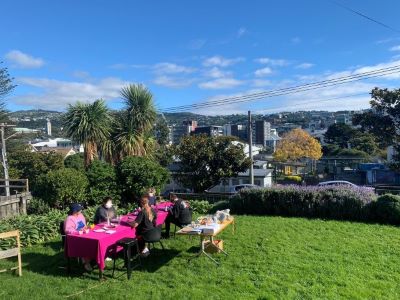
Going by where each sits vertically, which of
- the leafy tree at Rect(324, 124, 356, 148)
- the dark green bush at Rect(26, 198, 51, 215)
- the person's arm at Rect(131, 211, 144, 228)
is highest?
the leafy tree at Rect(324, 124, 356, 148)

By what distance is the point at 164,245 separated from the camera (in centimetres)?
960

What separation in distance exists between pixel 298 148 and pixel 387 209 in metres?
46.8

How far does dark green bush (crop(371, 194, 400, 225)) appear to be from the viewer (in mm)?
11832

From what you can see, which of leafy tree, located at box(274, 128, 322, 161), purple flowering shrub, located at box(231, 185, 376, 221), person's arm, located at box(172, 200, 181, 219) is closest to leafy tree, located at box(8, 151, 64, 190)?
purple flowering shrub, located at box(231, 185, 376, 221)

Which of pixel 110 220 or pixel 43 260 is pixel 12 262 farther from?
pixel 110 220

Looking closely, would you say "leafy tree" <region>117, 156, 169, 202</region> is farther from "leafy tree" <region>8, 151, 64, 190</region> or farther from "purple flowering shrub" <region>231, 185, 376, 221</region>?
"leafy tree" <region>8, 151, 64, 190</region>

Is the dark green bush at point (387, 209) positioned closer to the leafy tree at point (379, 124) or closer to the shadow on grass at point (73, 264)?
the shadow on grass at point (73, 264)

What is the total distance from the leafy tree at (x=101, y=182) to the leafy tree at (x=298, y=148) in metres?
46.6

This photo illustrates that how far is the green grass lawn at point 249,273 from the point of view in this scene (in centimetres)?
633

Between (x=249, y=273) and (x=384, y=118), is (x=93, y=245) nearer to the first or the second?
(x=249, y=273)

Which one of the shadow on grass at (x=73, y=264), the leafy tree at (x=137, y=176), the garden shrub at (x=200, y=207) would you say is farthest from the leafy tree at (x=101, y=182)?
the shadow on grass at (x=73, y=264)

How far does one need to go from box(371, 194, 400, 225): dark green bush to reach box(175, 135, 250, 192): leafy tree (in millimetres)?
11638

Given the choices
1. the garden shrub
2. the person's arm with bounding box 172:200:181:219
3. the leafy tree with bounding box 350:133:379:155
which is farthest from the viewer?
the leafy tree with bounding box 350:133:379:155

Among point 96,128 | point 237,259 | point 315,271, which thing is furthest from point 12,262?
point 96,128
